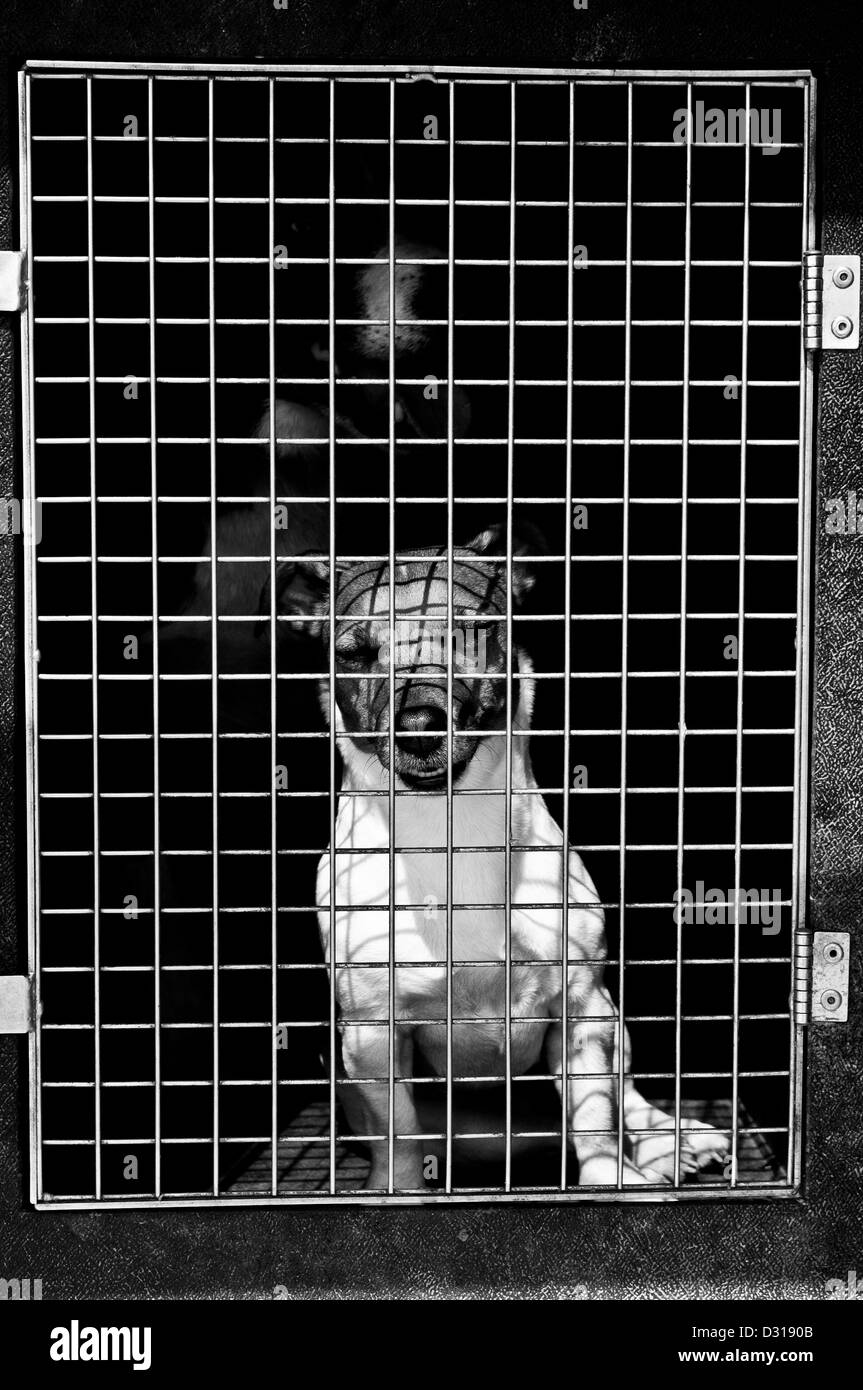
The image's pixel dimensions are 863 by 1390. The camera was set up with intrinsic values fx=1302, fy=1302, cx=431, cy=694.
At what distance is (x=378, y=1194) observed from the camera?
224 cm

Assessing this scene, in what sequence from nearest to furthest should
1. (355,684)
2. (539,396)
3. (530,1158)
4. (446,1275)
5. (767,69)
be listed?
(767,69)
(446,1275)
(355,684)
(530,1158)
(539,396)

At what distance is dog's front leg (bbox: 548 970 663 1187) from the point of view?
8.11 ft

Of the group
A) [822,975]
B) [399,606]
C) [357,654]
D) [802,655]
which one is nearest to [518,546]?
[399,606]

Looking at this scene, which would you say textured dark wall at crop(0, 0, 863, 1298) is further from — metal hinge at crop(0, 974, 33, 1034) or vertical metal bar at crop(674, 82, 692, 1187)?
vertical metal bar at crop(674, 82, 692, 1187)

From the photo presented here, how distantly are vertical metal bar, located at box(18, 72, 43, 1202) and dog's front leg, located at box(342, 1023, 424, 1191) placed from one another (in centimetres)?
59

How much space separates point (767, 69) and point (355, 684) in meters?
1.34

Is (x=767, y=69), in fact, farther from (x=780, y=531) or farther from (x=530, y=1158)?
(x=530, y=1158)

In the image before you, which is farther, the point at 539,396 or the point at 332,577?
the point at 539,396

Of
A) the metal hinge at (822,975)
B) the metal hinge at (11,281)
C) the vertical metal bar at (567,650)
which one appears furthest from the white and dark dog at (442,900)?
the metal hinge at (11,281)

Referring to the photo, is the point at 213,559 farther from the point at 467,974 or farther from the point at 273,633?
the point at 467,974

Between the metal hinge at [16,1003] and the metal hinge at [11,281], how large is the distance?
110 cm

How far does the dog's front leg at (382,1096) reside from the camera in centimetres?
248

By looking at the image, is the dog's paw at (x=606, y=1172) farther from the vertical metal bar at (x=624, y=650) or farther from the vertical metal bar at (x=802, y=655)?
the vertical metal bar at (x=802, y=655)
